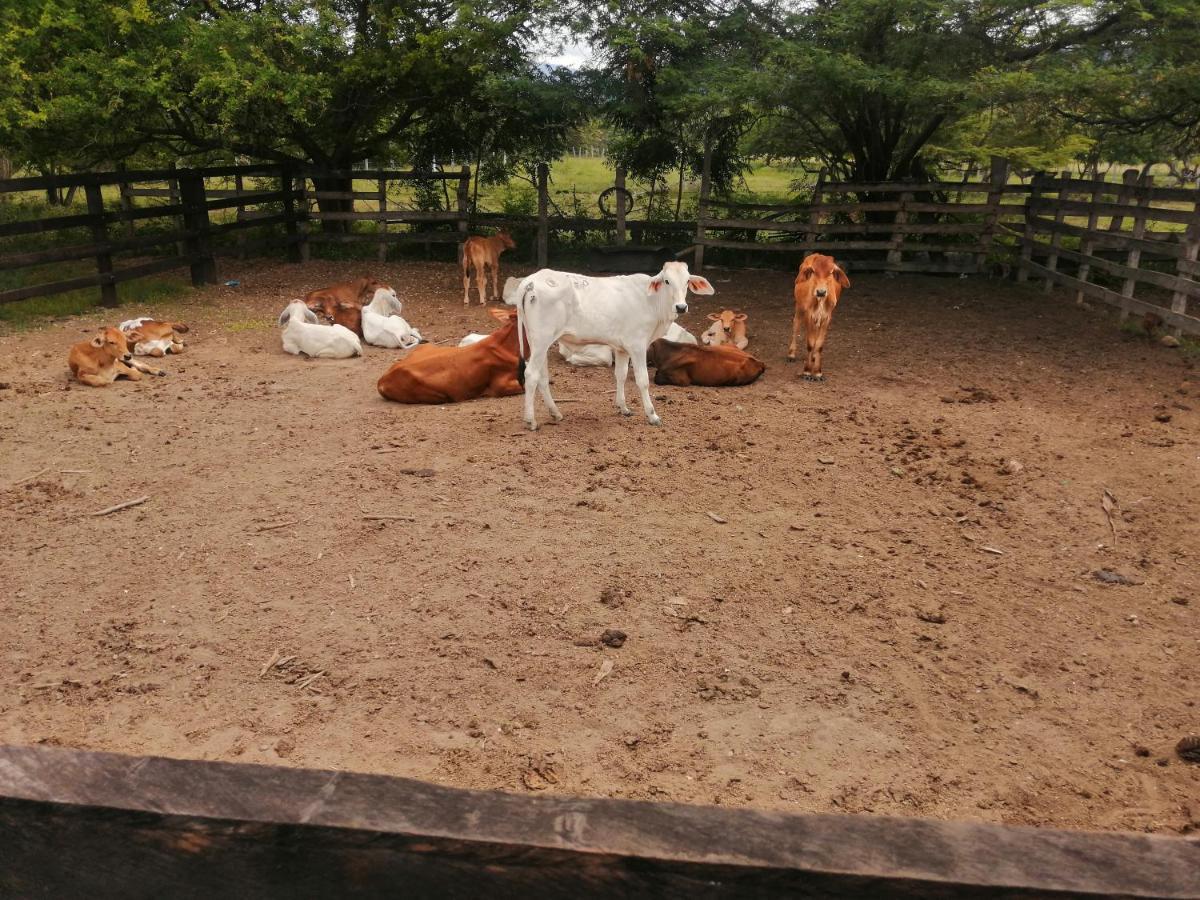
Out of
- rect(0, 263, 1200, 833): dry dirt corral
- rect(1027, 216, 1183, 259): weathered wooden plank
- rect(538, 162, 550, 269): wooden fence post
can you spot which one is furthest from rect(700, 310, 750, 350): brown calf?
rect(538, 162, 550, 269): wooden fence post

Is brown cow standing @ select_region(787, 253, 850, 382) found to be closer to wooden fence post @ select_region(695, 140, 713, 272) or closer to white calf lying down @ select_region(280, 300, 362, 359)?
white calf lying down @ select_region(280, 300, 362, 359)

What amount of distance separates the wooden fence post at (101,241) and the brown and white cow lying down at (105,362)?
3.22 metres

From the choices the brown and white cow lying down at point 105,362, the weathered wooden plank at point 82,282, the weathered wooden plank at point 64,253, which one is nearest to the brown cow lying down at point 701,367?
the brown and white cow lying down at point 105,362

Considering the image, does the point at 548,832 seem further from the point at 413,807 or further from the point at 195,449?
the point at 195,449

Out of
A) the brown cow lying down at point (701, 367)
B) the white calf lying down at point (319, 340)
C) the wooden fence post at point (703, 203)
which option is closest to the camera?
the brown cow lying down at point (701, 367)

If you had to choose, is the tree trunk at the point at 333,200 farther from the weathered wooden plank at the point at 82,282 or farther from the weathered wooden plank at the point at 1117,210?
the weathered wooden plank at the point at 1117,210

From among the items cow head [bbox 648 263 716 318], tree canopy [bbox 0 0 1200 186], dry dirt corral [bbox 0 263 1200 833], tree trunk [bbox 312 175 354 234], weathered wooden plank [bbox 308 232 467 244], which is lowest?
dry dirt corral [bbox 0 263 1200 833]

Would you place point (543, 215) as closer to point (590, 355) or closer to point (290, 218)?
point (290, 218)

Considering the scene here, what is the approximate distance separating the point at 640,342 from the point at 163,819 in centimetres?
592

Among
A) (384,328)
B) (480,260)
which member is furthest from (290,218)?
(384,328)

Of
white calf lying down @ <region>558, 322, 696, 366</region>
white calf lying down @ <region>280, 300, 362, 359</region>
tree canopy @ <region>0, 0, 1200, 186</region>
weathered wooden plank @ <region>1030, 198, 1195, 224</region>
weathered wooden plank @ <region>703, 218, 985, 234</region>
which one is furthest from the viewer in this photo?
weathered wooden plank @ <region>703, 218, 985, 234</region>

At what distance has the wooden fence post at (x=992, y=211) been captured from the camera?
1384 centimetres

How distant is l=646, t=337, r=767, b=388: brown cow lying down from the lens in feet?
27.9

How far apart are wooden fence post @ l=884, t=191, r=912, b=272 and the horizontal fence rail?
2cm
